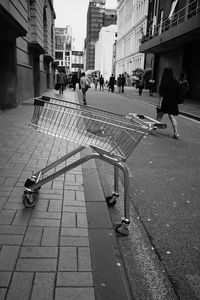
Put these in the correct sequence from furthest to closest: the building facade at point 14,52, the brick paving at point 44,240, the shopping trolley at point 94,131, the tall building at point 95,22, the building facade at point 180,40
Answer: the tall building at point 95,22
the building facade at point 180,40
the building facade at point 14,52
the shopping trolley at point 94,131
the brick paving at point 44,240

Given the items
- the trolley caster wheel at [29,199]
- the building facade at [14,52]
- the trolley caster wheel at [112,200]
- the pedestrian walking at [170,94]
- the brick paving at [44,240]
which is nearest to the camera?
the brick paving at [44,240]

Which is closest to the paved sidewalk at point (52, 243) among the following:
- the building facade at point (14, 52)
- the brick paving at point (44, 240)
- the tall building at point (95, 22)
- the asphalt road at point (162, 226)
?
the brick paving at point (44, 240)

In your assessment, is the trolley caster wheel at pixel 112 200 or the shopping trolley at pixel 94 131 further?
the trolley caster wheel at pixel 112 200

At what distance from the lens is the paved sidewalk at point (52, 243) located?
245 centimetres

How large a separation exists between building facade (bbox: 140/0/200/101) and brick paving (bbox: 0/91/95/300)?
16446 millimetres

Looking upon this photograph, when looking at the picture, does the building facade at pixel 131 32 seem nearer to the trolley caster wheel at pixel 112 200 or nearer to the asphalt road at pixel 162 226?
the asphalt road at pixel 162 226

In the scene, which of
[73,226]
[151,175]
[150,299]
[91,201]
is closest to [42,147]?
[151,175]

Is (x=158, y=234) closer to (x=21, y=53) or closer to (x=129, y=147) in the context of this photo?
(x=129, y=147)

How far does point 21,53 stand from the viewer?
53.8ft

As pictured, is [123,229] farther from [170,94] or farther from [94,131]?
[170,94]

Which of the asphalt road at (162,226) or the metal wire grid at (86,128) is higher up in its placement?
the metal wire grid at (86,128)

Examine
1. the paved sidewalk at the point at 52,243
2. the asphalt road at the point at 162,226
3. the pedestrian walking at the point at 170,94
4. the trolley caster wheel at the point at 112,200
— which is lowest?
the asphalt road at the point at 162,226

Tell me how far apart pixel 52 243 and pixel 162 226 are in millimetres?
1361

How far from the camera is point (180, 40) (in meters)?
24.0
